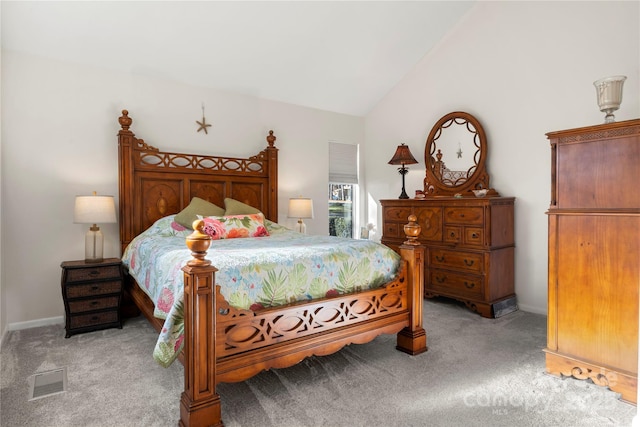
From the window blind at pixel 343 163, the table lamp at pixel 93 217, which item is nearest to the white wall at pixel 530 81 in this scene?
the window blind at pixel 343 163

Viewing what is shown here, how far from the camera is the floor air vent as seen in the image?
208 cm

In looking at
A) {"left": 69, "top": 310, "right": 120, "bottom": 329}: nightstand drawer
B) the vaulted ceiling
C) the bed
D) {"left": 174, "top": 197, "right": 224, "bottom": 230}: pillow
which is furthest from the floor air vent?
the vaulted ceiling

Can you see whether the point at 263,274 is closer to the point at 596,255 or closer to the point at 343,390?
the point at 343,390

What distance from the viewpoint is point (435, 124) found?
4504mm

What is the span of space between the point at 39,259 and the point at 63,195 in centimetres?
62

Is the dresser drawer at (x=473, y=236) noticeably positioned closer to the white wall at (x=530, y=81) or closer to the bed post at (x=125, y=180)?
the white wall at (x=530, y=81)

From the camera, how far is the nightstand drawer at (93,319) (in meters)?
3.02

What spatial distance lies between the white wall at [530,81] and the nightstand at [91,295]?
3.91m

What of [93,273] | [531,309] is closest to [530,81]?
[531,309]

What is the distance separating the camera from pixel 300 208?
448 cm

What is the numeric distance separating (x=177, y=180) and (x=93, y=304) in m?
1.48

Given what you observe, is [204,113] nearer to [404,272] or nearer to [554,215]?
[404,272]

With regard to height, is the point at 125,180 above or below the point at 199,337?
above

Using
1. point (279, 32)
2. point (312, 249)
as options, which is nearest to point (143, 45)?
point (279, 32)
